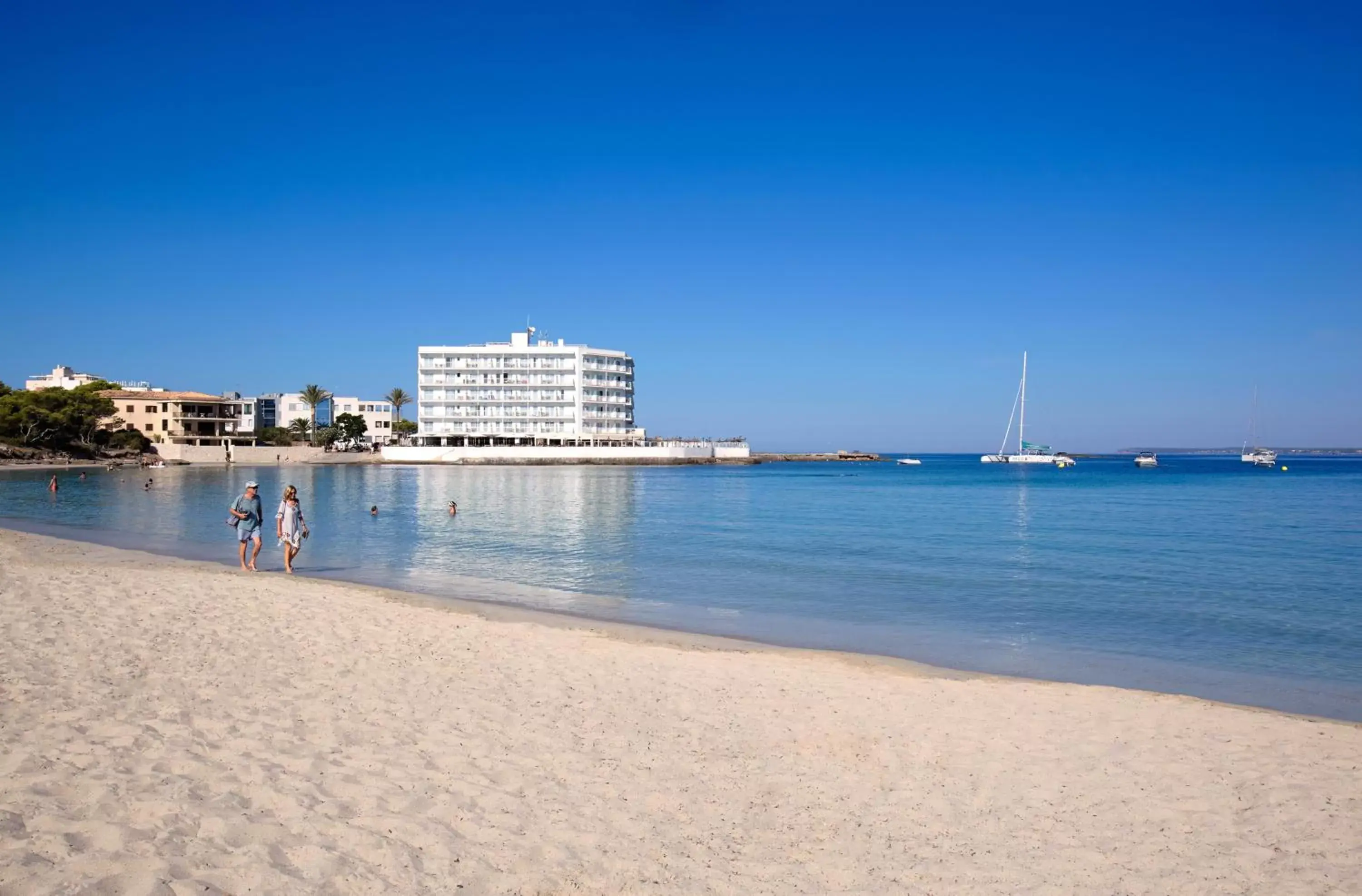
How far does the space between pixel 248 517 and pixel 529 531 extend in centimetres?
1658

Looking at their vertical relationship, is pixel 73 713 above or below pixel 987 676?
above

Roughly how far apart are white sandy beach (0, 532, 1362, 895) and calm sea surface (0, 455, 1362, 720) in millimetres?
3525

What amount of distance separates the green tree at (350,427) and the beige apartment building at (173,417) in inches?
785

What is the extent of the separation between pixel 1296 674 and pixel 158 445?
126060 mm

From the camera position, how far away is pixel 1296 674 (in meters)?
13.2

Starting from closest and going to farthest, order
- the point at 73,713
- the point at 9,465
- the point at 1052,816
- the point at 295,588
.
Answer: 1. the point at 1052,816
2. the point at 73,713
3. the point at 295,588
4. the point at 9,465

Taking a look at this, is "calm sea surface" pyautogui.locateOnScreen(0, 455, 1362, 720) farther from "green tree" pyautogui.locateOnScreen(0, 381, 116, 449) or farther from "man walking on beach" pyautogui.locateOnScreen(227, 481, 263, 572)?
"green tree" pyautogui.locateOnScreen(0, 381, 116, 449)

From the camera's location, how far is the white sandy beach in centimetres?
550

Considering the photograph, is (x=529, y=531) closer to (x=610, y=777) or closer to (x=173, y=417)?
(x=610, y=777)

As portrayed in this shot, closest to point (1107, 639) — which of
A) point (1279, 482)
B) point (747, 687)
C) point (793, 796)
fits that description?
point (747, 687)

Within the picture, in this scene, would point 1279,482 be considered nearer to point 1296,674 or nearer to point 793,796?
point 1296,674

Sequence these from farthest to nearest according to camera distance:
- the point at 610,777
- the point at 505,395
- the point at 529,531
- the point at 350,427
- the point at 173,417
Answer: the point at 350,427 < the point at 505,395 < the point at 173,417 < the point at 529,531 < the point at 610,777

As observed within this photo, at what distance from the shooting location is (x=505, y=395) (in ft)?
442

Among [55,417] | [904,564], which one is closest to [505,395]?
[55,417]
